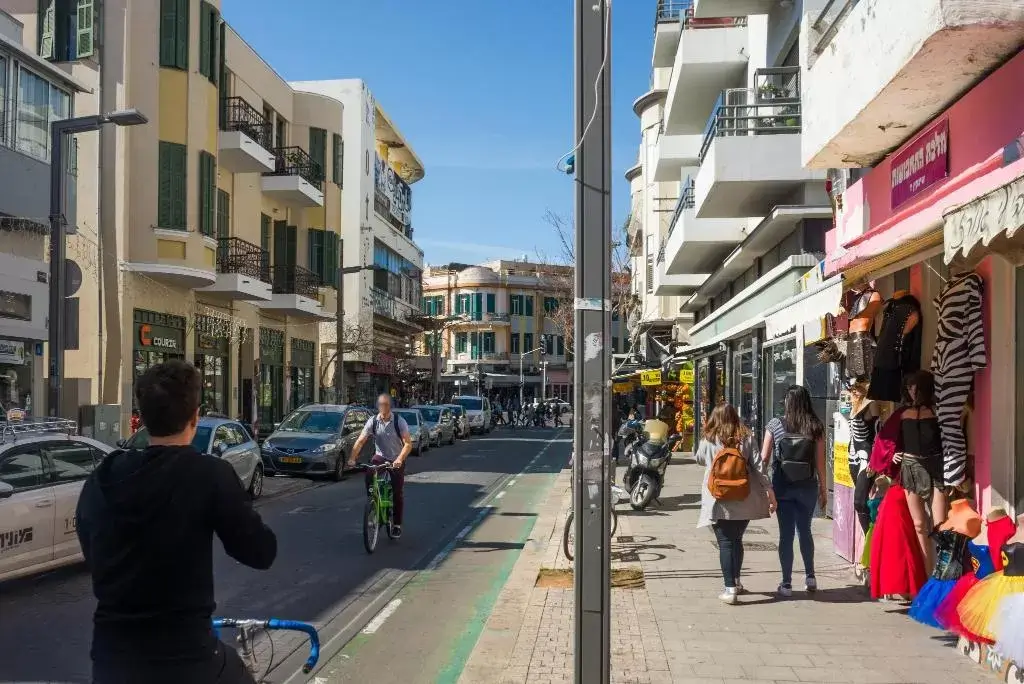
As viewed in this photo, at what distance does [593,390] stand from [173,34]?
23.5 meters

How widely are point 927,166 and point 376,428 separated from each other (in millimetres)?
6555

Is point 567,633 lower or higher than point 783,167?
lower

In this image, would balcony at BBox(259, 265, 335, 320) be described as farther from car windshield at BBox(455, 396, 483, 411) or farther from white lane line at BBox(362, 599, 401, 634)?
white lane line at BBox(362, 599, 401, 634)

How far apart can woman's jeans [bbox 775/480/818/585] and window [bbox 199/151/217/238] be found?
20.2 m

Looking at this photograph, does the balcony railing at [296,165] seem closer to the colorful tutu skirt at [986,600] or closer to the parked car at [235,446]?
the parked car at [235,446]

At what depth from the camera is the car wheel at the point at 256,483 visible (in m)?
17.3

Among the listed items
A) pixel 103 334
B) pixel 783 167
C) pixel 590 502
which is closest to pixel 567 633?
pixel 590 502

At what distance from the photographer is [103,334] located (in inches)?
911

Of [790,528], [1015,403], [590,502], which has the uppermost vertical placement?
[1015,403]

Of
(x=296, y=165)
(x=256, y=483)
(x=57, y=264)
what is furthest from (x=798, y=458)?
(x=296, y=165)

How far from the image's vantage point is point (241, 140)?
92.7 ft

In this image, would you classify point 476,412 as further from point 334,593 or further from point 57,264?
point 334,593

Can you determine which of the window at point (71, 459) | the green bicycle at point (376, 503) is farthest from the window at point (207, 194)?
Answer: the window at point (71, 459)

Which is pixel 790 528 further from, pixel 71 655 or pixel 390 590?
pixel 71 655
